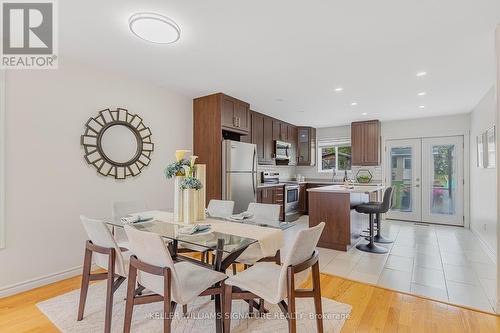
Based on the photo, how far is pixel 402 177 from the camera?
20.0 feet

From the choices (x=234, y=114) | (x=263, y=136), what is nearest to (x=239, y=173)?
(x=234, y=114)

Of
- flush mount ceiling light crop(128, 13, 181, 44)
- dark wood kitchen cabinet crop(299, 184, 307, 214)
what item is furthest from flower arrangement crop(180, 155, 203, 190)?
dark wood kitchen cabinet crop(299, 184, 307, 214)

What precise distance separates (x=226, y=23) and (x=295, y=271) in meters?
2.01

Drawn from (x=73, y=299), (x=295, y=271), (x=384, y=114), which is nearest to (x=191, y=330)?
(x=295, y=271)

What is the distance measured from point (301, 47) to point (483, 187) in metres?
3.93

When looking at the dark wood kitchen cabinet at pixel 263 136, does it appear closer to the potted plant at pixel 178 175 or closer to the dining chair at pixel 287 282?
the potted plant at pixel 178 175

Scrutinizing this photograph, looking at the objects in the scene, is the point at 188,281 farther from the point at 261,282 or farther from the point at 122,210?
the point at 122,210

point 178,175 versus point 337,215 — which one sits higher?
point 178,175

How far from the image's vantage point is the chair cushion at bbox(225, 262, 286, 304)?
5.03 feet

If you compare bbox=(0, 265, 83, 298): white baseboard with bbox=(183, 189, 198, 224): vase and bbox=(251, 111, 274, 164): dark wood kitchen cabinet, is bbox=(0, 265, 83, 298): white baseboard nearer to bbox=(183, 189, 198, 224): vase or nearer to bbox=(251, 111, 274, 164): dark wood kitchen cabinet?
bbox=(183, 189, 198, 224): vase

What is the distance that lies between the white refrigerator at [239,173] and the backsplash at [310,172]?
135 cm

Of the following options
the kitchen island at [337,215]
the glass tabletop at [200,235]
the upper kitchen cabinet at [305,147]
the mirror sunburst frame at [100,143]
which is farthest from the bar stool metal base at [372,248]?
the mirror sunburst frame at [100,143]

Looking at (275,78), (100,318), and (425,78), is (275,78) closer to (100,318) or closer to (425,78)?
(425,78)

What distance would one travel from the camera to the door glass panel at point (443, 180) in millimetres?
5535
